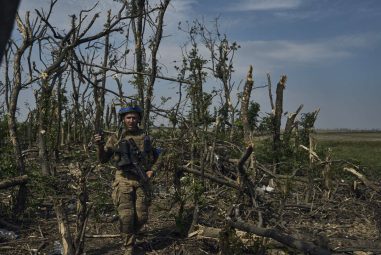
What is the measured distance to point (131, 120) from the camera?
5.37 metres

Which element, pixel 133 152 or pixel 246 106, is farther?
pixel 246 106

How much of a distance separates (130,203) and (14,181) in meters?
1.85

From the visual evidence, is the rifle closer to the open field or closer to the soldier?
the soldier

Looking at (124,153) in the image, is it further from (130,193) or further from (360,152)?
(360,152)

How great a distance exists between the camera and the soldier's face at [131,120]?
17.6 feet

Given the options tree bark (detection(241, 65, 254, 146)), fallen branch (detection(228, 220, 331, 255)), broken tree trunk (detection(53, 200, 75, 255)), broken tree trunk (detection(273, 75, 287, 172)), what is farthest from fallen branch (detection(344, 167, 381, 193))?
broken tree trunk (detection(53, 200, 75, 255))

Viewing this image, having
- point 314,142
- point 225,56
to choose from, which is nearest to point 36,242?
point 314,142

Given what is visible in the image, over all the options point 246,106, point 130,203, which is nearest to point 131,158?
point 130,203

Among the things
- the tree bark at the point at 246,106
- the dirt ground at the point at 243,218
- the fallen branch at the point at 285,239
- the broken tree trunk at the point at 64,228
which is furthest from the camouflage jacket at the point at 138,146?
the tree bark at the point at 246,106

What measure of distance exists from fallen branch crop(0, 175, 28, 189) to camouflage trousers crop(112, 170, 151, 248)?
64.2 inches

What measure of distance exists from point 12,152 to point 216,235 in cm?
347

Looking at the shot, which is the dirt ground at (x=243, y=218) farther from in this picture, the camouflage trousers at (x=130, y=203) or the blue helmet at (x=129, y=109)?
the blue helmet at (x=129, y=109)

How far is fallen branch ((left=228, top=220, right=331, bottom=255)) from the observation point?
167 inches

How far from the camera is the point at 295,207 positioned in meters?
7.66
